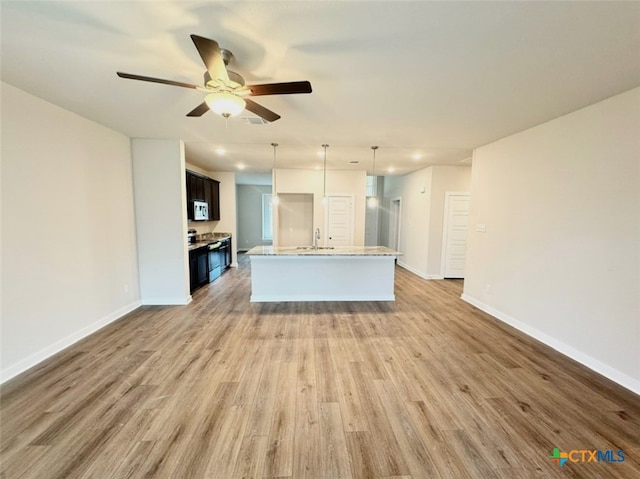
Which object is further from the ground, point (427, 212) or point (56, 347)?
point (427, 212)

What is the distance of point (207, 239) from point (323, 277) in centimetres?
313

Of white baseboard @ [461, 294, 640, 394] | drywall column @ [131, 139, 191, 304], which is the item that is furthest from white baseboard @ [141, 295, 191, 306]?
white baseboard @ [461, 294, 640, 394]

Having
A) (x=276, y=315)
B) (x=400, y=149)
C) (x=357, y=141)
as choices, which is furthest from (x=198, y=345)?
(x=400, y=149)

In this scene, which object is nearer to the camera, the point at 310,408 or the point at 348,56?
the point at 348,56

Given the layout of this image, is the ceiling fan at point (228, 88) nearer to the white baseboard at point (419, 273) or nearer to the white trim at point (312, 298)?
the white trim at point (312, 298)

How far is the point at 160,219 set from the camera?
157 inches

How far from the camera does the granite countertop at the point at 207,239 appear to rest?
4.85m

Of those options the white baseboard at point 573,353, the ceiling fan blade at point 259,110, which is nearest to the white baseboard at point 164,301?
the ceiling fan blade at point 259,110

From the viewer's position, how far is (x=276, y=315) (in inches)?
148

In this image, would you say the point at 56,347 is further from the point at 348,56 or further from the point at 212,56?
the point at 348,56

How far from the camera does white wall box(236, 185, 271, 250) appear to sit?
9969 mm

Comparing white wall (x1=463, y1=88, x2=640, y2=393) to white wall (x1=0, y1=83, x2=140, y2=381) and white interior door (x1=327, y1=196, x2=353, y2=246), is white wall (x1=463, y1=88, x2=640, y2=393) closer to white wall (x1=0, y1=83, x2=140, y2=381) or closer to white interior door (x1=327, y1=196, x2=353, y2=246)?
white interior door (x1=327, y1=196, x2=353, y2=246)

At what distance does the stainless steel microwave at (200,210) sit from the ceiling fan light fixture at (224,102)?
3.98 metres

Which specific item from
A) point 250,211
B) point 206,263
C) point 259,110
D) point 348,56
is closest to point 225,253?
point 206,263
